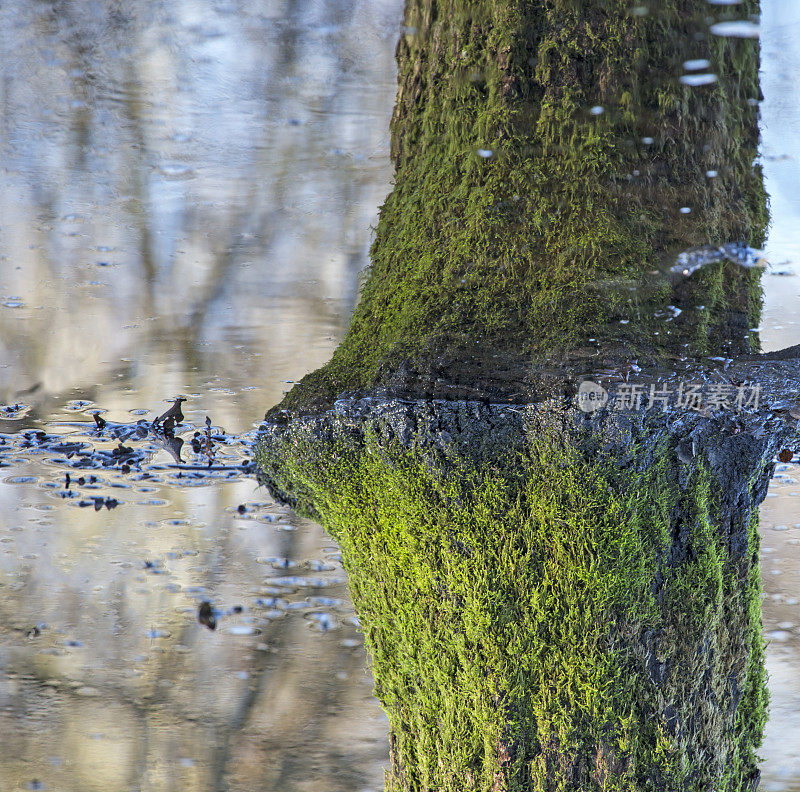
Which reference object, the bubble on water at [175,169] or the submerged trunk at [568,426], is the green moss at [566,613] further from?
the bubble on water at [175,169]

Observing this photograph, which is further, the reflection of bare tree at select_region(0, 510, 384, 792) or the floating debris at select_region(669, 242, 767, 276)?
the reflection of bare tree at select_region(0, 510, 384, 792)

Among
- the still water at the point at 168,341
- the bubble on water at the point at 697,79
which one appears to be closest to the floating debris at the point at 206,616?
the still water at the point at 168,341

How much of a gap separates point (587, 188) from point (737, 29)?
30 centimetres

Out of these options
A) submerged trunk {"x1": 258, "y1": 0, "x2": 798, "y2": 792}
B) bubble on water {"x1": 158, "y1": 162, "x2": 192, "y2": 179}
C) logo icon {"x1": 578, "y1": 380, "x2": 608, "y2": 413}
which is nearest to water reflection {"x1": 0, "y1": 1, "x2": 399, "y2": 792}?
bubble on water {"x1": 158, "y1": 162, "x2": 192, "y2": 179}

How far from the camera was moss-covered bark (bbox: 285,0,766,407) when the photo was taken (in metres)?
0.81

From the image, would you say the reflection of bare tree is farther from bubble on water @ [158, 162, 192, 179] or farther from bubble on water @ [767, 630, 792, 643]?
bubble on water @ [767, 630, 792, 643]

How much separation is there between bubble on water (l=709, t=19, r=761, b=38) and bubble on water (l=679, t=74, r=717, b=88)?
0.18ft

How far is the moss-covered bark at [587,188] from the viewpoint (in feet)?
2.65

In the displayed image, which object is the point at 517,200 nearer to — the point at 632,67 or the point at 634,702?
the point at 632,67

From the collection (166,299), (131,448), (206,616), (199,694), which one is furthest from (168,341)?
(199,694)

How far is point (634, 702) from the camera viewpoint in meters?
0.77

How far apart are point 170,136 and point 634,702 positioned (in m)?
1.72

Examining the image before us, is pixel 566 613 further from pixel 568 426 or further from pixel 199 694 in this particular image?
pixel 199 694

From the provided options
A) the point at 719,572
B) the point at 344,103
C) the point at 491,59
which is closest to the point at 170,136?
the point at 344,103
